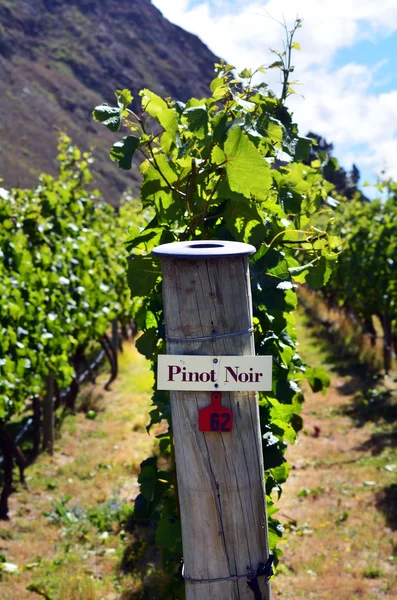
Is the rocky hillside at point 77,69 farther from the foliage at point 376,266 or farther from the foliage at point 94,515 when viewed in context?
the foliage at point 94,515

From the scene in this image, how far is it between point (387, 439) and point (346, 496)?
6.58 ft

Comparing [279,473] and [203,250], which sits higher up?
[203,250]

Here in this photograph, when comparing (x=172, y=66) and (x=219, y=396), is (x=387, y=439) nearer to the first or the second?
(x=219, y=396)

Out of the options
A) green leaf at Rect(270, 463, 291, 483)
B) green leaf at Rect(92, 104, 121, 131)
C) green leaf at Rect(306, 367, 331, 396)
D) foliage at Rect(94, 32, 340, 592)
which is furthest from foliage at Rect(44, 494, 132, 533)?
green leaf at Rect(92, 104, 121, 131)

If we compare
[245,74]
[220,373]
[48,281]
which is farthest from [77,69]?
[220,373]

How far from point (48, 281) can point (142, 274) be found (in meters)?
5.52

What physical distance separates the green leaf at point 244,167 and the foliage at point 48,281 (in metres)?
4.21

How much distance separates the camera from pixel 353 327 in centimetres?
1584

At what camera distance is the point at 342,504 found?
6699mm

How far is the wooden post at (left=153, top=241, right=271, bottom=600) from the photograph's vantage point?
6.21 feet

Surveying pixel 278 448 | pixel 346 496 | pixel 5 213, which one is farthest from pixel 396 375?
pixel 278 448

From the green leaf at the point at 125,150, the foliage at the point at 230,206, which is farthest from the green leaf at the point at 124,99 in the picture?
the green leaf at the point at 125,150

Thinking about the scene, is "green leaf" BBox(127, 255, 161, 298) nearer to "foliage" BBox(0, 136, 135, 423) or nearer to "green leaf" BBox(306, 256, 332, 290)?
"green leaf" BBox(306, 256, 332, 290)

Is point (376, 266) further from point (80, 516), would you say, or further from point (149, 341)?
point (149, 341)
